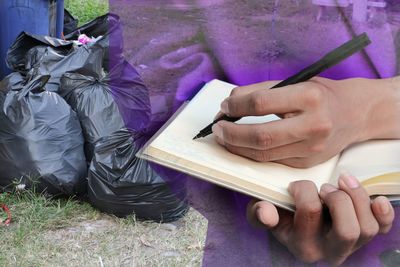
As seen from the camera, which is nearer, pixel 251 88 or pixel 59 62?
pixel 251 88

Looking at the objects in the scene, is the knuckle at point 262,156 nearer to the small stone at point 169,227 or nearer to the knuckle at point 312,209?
the knuckle at point 312,209

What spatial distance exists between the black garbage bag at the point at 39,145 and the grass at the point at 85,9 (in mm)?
1855

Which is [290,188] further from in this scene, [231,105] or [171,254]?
[171,254]

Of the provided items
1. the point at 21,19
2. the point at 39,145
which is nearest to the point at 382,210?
the point at 39,145

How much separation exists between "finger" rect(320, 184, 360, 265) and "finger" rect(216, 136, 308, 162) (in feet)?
0.15

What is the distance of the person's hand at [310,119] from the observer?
20.9 inches

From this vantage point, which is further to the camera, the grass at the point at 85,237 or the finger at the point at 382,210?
the grass at the point at 85,237

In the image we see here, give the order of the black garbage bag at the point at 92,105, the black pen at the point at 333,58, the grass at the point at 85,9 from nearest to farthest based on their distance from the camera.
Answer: the black pen at the point at 333,58
the black garbage bag at the point at 92,105
the grass at the point at 85,9

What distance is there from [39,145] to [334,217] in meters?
1.97

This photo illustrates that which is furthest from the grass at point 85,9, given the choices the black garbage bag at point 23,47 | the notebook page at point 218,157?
the notebook page at point 218,157

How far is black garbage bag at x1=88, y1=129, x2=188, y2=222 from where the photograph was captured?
2.24 meters

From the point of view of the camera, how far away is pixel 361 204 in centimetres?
53

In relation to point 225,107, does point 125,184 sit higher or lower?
lower

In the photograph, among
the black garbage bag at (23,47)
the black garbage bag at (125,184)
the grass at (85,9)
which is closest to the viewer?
the black garbage bag at (125,184)
